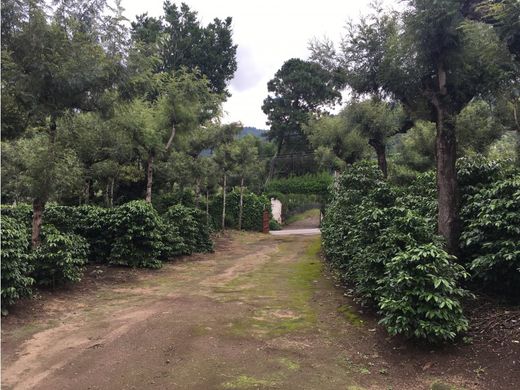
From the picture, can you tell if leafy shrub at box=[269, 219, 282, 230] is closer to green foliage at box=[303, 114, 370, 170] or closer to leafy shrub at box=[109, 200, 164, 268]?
green foliage at box=[303, 114, 370, 170]

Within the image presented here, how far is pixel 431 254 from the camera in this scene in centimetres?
457

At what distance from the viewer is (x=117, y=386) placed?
3.76 m

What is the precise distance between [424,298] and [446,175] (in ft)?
8.24

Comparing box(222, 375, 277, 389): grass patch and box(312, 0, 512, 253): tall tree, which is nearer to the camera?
box(222, 375, 277, 389): grass patch

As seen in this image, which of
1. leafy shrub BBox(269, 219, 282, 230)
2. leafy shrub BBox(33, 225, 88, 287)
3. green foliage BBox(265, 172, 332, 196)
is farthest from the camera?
green foliage BBox(265, 172, 332, 196)

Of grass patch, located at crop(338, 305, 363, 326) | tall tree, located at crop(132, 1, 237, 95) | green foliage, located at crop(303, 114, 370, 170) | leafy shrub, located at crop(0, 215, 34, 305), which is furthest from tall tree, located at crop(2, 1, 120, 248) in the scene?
tall tree, located at crop(132, 1, 237, 95)

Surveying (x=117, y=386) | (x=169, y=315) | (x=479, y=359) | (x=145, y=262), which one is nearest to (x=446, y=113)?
(x=479, y=359)

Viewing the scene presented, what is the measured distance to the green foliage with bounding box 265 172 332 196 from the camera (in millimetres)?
31148

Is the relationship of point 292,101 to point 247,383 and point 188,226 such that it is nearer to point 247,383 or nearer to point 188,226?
point 188,226

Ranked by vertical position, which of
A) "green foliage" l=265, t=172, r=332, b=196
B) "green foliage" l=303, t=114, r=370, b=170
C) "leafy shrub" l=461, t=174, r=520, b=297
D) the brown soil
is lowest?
the brown soil

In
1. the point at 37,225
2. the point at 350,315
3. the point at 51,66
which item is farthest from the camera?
the point at 37,225

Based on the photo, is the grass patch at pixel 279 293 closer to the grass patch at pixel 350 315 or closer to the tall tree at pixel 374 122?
the grass patch at pixel 350 315

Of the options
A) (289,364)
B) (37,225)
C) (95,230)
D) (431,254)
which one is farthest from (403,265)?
(95,230)

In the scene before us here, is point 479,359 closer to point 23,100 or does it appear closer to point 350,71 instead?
point 350,71
